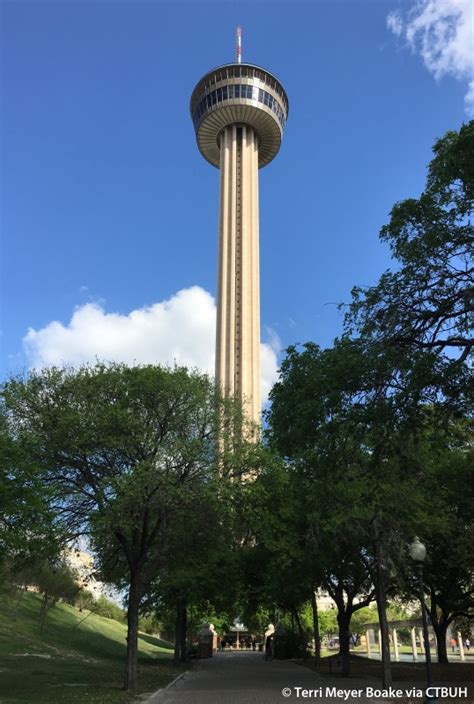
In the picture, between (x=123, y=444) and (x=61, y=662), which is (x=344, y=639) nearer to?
(x=61, y=662)

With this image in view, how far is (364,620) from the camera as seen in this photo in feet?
353

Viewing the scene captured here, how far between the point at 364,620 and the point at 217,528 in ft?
316

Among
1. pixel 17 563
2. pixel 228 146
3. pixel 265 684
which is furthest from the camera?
pixel 228 146

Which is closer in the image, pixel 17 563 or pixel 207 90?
pixel 17 563

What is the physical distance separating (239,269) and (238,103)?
2940 cm

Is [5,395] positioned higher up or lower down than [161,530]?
higher up

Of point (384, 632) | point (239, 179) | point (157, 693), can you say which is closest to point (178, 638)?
point (157, 693)

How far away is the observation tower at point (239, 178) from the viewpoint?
9019 cm

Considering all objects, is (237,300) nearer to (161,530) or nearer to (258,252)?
(258,252)

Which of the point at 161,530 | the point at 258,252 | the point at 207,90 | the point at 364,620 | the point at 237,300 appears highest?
the point at 207,90

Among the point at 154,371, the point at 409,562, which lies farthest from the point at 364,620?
the point at 154,371

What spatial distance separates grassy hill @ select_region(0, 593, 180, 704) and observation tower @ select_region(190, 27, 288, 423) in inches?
1773

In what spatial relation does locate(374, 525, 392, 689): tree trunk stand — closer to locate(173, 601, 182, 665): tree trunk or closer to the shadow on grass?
locate(173, 601, 182, 665): tree trunk

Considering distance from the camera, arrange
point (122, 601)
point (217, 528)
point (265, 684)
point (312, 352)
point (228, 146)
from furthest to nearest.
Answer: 1. point (228, 146)
2. point (122, 601)
3. point (217, 528)
4. point (265, 684)
5. point (312, 352)
